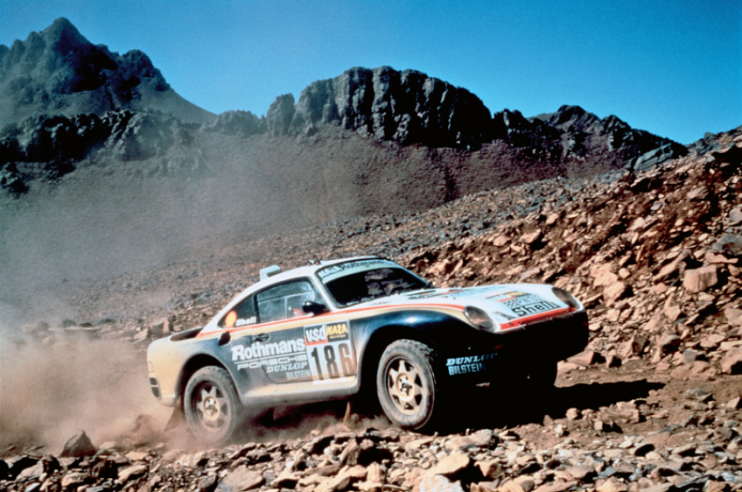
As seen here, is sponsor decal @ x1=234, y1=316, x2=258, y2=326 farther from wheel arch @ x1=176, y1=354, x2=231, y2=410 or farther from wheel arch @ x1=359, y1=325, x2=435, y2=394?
wheel arch @ x1=359, y1=325, x2=435, y2=394

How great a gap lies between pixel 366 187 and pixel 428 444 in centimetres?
5985

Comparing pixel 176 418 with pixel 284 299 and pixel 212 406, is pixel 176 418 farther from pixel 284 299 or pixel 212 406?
pixel 284 299

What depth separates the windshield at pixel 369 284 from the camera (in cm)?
498

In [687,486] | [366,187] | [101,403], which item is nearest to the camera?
[687,486]

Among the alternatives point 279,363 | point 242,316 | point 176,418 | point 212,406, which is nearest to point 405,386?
point 279,363

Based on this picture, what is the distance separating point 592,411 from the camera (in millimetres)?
4152

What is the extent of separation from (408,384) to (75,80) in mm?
118608

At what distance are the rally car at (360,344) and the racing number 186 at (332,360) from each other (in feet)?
0.04

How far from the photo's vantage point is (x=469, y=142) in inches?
2815

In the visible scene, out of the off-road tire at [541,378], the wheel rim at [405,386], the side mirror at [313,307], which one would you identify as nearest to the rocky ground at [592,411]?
the off-road tire at [541,378]

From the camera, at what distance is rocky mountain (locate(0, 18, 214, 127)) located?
93.8 metres

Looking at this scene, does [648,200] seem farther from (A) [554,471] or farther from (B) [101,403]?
(B) [101,403]

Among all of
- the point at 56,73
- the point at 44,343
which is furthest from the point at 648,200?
the point at 56,73

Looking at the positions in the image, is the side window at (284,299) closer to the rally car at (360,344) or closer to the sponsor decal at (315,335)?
the rally car at (360,344)
